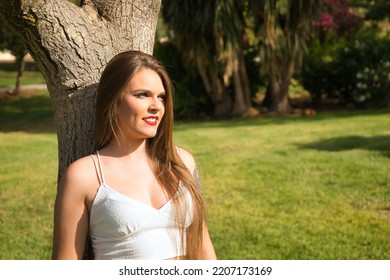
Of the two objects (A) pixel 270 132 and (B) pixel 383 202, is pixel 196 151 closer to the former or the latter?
(A) pixel 270 132

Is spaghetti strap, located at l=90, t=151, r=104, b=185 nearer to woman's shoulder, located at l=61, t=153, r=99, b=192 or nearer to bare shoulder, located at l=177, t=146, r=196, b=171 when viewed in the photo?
woman's shoulder, located at l=61, t=153, r=99, b=192

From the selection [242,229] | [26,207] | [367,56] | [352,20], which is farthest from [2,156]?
[352,20]

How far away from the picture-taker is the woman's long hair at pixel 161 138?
2758mm

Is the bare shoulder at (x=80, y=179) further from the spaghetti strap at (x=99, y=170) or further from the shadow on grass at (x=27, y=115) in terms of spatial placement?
the shadow on grass at (x=27, y=115)

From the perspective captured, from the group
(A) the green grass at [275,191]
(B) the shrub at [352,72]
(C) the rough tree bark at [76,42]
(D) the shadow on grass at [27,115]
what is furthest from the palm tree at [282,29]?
(C) the rough tree bark at [76,42]

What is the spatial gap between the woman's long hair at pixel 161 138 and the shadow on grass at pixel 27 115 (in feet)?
50.3

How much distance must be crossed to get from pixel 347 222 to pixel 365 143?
16.1 feet

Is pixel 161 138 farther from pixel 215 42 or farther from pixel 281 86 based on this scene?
pixel 281 86

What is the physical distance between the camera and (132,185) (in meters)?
2.72

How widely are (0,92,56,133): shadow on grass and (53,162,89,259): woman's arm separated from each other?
15.5m

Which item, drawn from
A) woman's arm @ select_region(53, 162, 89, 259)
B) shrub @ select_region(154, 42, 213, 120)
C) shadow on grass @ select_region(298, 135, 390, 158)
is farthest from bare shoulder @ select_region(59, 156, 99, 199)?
shrub @ select_region(154, 42, 213, 120)

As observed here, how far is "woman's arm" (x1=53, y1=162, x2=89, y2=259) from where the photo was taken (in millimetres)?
2611

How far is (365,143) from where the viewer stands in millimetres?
11164

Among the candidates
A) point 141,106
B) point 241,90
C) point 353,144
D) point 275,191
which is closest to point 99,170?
point 141,106
